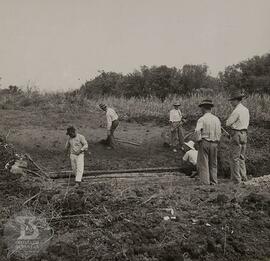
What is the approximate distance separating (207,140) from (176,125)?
553cm

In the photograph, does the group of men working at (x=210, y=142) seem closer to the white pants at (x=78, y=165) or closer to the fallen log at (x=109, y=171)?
the white pants at (x=78, y=165)

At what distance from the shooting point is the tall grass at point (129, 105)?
22.1 metres

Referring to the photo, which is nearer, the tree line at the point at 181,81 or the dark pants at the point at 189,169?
the dark pants at the point at 189,169

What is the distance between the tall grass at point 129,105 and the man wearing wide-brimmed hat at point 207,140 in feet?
34.5

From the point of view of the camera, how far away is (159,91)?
38.4 meters

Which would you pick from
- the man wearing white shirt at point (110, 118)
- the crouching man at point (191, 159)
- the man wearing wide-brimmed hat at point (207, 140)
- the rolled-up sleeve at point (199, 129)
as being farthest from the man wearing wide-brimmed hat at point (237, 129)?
the man wearing white shirt at point (110, 118)

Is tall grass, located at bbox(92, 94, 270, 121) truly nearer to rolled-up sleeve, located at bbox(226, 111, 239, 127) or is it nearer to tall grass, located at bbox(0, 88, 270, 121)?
tall grass, located at bbox(0, 88, 270, 121)

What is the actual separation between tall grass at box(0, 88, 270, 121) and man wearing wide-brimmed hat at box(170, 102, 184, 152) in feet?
16.9

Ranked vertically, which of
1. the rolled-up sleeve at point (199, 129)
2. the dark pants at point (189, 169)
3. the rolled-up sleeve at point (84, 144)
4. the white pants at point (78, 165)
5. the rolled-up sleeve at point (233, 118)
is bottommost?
the dark pants at point (189, 169)

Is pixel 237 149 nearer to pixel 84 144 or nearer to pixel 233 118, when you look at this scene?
pixel 233 118

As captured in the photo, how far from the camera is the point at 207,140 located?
1041 centimetres

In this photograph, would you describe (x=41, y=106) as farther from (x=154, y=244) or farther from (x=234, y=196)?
(x=154, y=244)

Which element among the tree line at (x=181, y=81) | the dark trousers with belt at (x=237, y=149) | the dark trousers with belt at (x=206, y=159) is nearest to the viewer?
the dark trousers with belt at (x=206, y=159)

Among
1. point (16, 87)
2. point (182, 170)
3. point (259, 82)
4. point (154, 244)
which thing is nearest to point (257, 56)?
point (259, 82)
